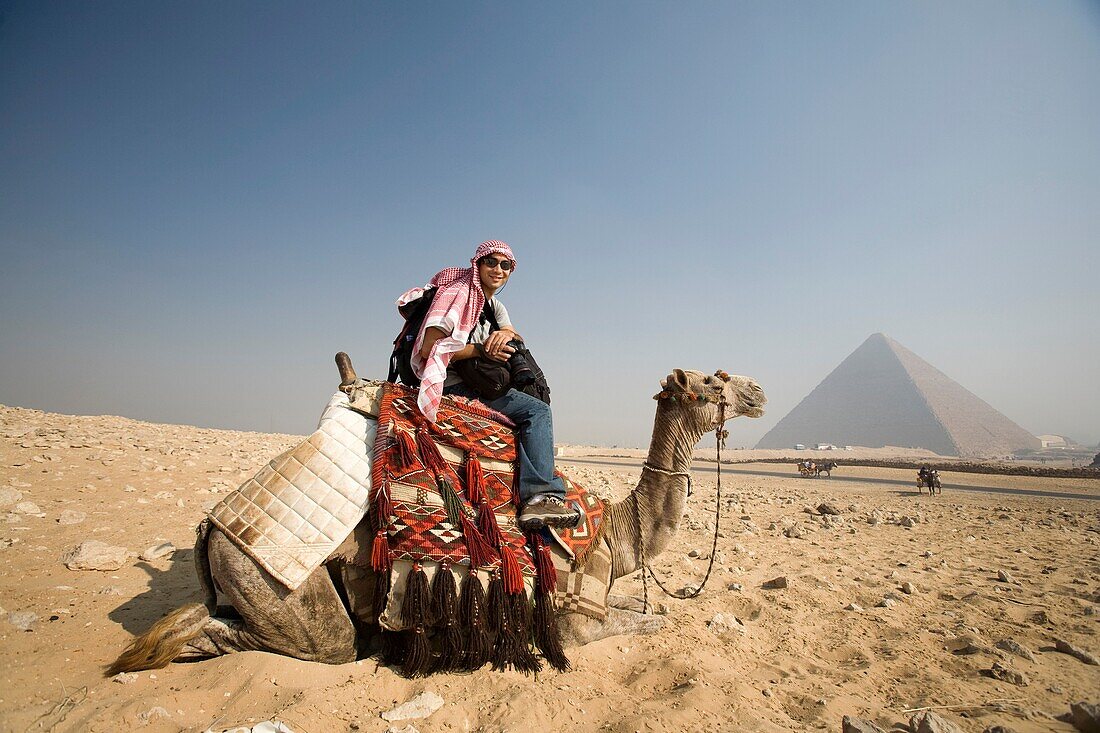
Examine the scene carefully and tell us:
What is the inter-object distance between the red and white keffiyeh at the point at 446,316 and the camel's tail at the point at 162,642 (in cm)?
186

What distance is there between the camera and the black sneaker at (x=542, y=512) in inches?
142

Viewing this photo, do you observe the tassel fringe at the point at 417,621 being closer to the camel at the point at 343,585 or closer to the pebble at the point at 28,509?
the camel at the point at 343,585

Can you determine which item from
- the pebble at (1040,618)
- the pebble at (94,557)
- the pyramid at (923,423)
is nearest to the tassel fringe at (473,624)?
the pebble at (94,557)

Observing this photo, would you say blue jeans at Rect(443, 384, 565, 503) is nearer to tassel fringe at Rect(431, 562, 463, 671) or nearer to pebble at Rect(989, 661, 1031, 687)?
tassel fringe at Rect(431, 562, 463, 671)

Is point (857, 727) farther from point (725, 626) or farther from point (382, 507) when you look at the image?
point (382, 507)

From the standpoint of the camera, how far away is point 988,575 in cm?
556

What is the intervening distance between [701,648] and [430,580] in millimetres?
2089

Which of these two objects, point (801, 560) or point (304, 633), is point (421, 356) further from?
point (801, 560)

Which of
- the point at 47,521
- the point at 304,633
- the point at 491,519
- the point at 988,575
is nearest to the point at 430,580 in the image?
the point at 491,519

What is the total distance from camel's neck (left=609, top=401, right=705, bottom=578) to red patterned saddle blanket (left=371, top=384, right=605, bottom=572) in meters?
0.40

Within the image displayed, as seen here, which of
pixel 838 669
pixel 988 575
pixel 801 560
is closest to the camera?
pixel 838 669

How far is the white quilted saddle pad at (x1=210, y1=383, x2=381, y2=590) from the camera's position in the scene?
3.08m

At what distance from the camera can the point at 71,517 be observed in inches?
210

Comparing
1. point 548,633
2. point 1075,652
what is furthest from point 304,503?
point 1075,652
